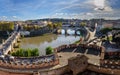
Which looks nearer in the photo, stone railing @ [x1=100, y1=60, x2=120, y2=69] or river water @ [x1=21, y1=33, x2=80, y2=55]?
stone railing @ [x1=100, y1=60, x2=120, y2=69]

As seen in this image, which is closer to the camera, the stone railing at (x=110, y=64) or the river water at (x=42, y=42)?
the stone railing at (x=110, y=64)

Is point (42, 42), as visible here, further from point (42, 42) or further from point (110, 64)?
point (110, 64)

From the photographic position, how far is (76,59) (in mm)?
11820

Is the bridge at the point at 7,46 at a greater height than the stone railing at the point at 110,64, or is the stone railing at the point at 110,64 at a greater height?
the stone railing at the point at 110,64

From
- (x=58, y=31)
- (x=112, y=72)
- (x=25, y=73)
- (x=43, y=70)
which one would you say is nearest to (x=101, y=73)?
(x=112, y=72)

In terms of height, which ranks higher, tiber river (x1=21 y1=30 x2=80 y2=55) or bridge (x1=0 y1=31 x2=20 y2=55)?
bridge (x1=0 y1=31 x2=20 y2=55)

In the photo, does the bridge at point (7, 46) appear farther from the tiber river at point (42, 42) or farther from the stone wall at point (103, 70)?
the stone wall at point (103, 70)

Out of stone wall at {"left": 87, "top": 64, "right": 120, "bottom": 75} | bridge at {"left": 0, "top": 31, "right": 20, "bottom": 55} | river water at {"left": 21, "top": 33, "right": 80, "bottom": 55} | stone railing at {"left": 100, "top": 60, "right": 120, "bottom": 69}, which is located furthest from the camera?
river water at {"left": 21, "top": 33, "right": 80, "bottom": 55}

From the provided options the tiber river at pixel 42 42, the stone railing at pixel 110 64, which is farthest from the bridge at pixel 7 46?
the stone railing at pixel 110 64

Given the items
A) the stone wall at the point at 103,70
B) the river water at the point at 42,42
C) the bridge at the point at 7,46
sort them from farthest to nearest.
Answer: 1. the river water at the point at 42,42
2. the bridge at the point at 7,46
3. the stone wall at the point at 103,70

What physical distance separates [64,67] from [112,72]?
2109 millimetres

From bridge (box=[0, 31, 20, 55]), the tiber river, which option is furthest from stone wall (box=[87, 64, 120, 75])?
the tiber river

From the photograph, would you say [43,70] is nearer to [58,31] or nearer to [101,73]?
[101,73]

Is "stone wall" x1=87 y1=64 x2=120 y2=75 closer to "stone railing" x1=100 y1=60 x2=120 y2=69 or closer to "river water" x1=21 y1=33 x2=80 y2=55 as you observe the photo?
"stone railing" x1=100 y1=60 x2=120 y2=69
